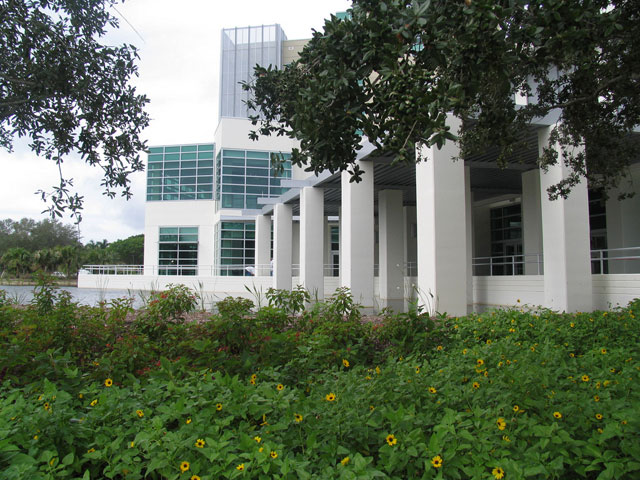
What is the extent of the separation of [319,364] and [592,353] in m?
2.73

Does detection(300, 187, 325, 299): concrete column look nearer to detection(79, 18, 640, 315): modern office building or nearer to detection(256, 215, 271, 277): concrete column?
detection(79, 18, 640, 315): modern office building

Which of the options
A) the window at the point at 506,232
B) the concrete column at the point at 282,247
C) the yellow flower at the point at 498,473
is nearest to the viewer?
the yellow flower at the point at 498,473

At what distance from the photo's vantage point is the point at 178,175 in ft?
121

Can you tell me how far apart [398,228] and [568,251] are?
1012cm

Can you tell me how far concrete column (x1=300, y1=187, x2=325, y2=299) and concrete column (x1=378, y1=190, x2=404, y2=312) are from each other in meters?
3.21

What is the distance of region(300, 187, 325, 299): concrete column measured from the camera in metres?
19.6

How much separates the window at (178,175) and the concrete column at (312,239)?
717 inches

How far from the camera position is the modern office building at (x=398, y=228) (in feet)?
40.2

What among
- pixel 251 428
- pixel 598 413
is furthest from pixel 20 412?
pixel 598 413

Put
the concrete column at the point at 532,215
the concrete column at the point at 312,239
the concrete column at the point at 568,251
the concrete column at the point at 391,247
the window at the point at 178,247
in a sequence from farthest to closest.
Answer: the window at the point at 178,247 → the concrete column at the point at 391,247 → the concrete column at the point at 312,239 → the concrete column at the point at 532,215 → the concrete column at the point at 568,251

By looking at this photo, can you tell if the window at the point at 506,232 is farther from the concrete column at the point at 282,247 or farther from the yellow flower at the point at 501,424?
the yellow flower at the point at 501,424

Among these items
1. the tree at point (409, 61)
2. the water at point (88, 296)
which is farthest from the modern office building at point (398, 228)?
the water at point (88, 296)

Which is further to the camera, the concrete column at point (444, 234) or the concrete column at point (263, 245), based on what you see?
the concrete column at point (263, 245)

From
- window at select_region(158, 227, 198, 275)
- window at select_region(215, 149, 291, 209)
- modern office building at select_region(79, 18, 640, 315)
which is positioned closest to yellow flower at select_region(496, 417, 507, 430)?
modern office building at select_region(79, 18, 640, 315)
